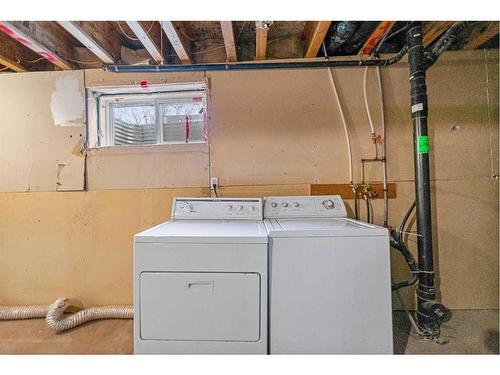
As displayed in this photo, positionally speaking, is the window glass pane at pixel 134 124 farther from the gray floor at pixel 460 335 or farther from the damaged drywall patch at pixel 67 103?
the gray floor at pixel 460 335

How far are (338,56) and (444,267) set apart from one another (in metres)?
1.94

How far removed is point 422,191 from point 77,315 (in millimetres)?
2697

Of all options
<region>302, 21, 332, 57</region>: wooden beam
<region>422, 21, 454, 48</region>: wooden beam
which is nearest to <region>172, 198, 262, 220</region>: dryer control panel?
<region>302, 21, 332, 57</region>: wooden beam

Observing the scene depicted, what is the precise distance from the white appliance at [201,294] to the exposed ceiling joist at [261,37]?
1364 mm

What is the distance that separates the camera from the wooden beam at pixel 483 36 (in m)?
1.70

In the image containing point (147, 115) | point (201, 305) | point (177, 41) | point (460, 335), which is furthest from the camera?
point (147, 115)

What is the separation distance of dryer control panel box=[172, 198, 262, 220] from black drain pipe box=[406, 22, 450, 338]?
1.13 meters

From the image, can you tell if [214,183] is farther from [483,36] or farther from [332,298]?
[483,36]

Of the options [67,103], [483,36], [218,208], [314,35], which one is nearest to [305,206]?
[218,208]

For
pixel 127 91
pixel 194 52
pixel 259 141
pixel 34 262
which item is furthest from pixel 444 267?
pixel 34 262

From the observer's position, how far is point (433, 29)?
1724 mm

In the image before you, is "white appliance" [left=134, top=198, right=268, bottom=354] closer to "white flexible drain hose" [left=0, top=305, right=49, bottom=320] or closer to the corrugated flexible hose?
the corrugated flexible hose

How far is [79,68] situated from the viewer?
2.10m

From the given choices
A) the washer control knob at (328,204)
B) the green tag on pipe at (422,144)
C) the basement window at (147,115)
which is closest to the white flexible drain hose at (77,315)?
the basement window at (147,115)
